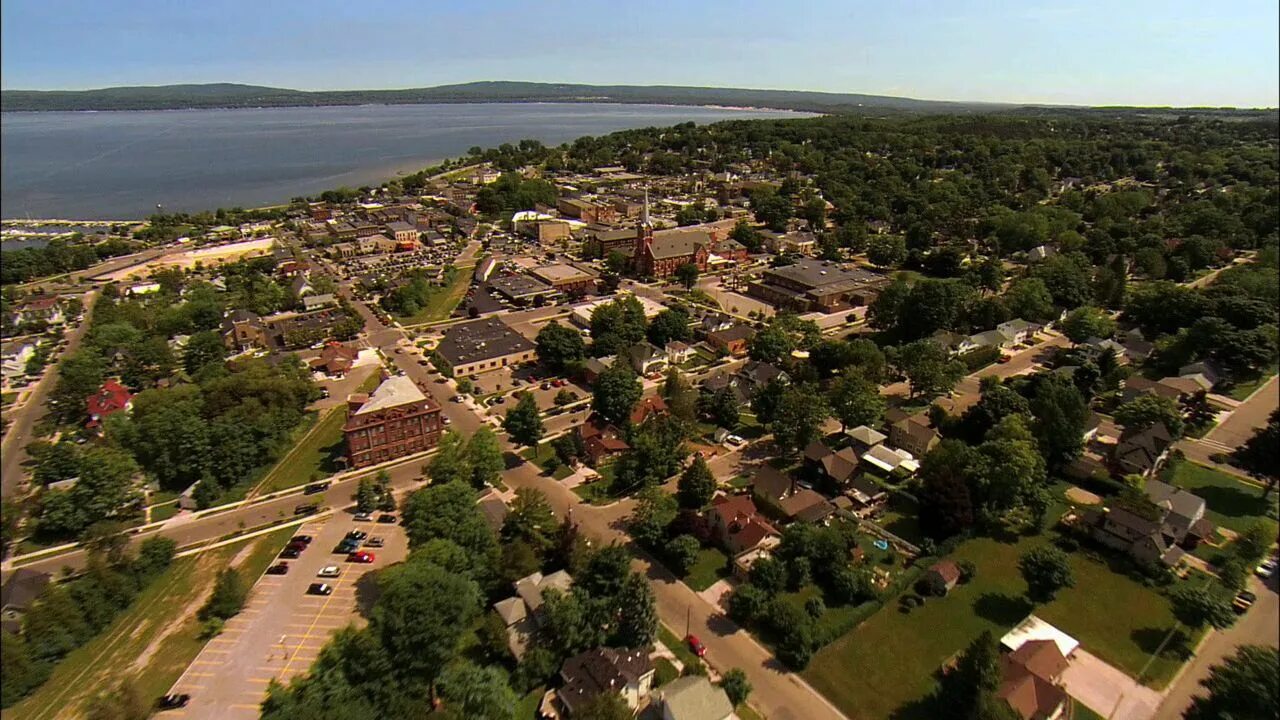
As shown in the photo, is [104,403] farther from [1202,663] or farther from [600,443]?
[1202,663]

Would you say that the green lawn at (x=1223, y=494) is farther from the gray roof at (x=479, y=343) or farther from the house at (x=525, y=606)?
the gray roof at (x=479, y=343)

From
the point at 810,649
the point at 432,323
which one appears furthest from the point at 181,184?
the point at 810,649

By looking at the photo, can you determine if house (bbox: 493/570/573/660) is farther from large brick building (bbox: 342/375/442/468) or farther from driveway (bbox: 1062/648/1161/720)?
driveway (bbox: 1062/648/1161/720)

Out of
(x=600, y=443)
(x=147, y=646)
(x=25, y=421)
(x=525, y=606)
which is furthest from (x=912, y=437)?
(x=25, y=421)

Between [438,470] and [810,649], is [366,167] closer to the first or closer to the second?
[438,470]

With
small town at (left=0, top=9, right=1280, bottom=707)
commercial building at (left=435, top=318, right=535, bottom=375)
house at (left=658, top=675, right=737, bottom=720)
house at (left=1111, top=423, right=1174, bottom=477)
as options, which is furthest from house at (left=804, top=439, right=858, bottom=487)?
commercial building at (left=435, top=318, right=535, bottom=375)
